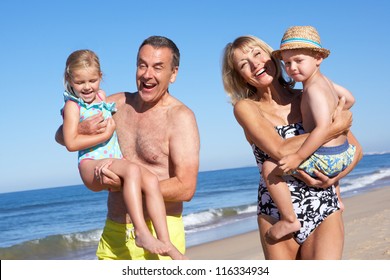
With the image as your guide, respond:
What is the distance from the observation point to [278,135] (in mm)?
3801

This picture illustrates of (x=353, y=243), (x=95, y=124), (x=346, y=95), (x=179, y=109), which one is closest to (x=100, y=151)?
(x=95, y=124)

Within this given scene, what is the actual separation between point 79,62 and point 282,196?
5.96ft

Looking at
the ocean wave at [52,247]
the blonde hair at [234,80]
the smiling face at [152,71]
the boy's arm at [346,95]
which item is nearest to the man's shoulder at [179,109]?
the smiling face at [152,71]

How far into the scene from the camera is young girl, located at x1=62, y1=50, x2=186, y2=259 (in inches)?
145

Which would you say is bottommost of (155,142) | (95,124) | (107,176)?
(107,176)

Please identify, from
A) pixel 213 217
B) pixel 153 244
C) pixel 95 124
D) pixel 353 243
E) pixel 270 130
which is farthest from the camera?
pixel 213 217

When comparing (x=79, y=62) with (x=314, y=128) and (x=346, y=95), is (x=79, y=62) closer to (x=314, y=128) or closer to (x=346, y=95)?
(x=314, y=128)

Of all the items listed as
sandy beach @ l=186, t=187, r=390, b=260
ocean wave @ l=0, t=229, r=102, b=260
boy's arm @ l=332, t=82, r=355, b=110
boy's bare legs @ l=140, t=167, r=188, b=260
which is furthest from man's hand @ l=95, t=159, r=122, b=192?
ocean wave @ l=0, t=229, r=102, b=260

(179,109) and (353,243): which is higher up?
(179,109)

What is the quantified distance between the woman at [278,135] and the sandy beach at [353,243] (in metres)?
5.07

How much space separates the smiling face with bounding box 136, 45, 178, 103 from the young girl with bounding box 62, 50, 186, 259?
427mm

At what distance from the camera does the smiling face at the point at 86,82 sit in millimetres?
4371
